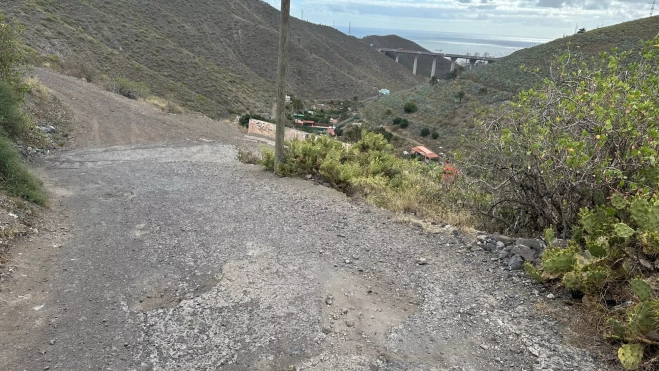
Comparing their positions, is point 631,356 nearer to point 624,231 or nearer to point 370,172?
point 624,231

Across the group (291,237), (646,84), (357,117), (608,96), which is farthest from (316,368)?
(357,117)

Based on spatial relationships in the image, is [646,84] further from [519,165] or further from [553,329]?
[553,329]

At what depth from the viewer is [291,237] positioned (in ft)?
19.0

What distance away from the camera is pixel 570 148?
410cm

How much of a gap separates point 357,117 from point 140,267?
159 feet

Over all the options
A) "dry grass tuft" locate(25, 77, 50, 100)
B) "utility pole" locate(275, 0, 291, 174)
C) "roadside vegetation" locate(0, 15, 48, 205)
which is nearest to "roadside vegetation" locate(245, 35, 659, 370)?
"utility pole" locate(275, 0, 291, 174)

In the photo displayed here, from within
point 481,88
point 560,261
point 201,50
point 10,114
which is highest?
point 201,50

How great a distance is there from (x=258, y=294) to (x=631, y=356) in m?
3.09

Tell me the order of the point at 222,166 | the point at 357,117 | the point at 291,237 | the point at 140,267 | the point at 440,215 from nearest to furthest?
the point at 140,267, the point at 291,237, the point at 440,215, the point at 222,166, the point at 357,117

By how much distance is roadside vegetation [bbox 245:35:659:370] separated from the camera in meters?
3.49

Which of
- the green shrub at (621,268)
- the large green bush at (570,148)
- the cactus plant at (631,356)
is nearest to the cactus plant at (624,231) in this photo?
the green shrub at (621,268)

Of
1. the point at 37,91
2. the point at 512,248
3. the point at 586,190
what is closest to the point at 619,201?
the point at 586,190

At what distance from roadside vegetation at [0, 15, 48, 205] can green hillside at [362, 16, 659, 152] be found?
109 feet

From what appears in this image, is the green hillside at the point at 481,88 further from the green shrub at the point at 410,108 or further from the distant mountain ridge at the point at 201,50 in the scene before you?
the distant mountain ridge at the point at 201,50
